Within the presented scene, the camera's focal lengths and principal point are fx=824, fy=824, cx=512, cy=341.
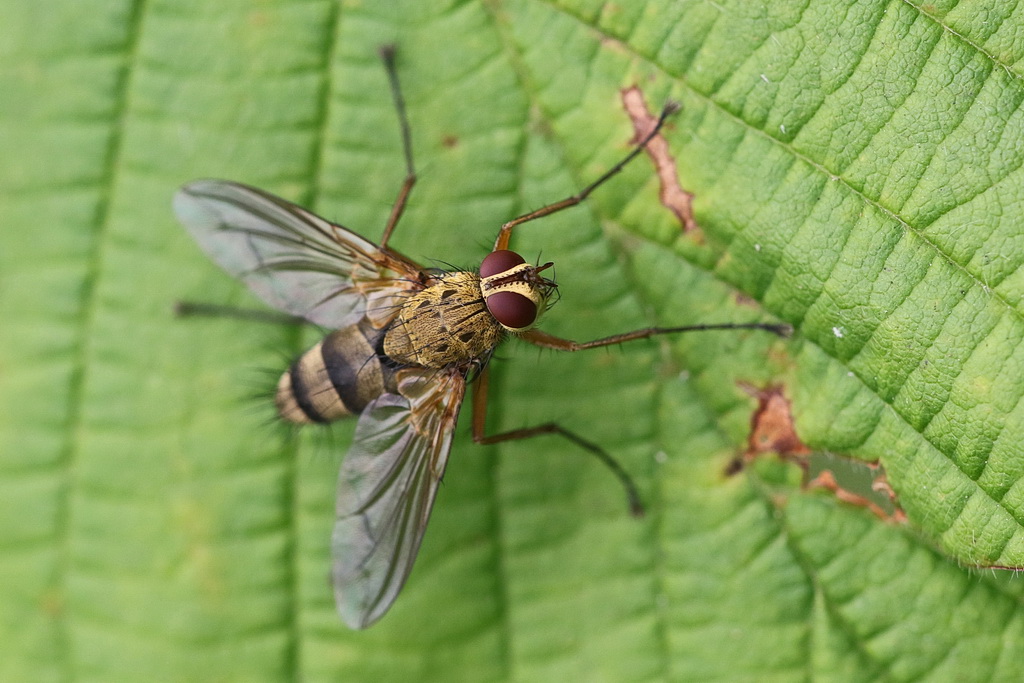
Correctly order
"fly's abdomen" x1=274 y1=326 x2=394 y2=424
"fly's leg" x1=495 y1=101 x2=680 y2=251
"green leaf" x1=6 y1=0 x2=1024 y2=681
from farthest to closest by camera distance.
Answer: "fly's abdomen" x1=274 y1=326 x2=394 y2=424, "fly's leg" x1=495 y1=101 x2=680 y2=251, "green leaf" x1=6 y1=0 x2=1024 y2=681

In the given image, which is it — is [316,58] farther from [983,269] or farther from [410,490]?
[983,269]

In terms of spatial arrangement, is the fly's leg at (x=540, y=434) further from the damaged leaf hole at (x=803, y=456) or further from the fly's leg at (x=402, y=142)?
the fly's leg at (x=402, y=142)

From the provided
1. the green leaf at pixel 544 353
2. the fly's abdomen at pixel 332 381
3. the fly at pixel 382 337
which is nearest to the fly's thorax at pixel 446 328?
the fly at pixel 382 337

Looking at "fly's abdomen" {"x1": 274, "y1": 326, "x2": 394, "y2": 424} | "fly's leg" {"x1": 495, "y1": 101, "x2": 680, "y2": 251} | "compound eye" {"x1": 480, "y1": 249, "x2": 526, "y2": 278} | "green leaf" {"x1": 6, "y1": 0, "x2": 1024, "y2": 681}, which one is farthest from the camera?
"fly's abdomen" {"x1": 274, "y1": 326, "x2": 394, "y2": 424}

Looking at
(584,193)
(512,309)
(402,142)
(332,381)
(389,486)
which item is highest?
(584,193)

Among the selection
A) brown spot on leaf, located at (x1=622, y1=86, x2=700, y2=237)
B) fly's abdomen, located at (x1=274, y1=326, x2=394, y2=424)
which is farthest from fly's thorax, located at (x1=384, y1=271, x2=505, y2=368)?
brown spot on leaf, located at (x1=622, y1=86, x2=700, y2=237)

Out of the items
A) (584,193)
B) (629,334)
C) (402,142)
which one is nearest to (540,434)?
(629,334)

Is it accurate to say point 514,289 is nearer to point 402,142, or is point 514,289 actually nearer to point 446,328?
point 446,328

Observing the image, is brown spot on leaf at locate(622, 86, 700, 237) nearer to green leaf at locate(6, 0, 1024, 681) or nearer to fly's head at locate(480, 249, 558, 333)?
green leaf at locate(6, 0, 1024, 681)
